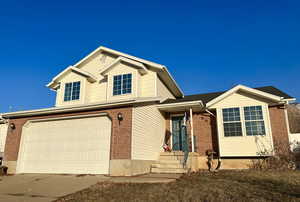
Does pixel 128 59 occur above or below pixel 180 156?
above

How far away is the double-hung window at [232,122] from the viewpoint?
1116 cm

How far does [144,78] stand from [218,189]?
8294 millimetres

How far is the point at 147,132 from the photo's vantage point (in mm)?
10227

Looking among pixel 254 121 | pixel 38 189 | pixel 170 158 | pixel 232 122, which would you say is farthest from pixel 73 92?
pixel 254 121

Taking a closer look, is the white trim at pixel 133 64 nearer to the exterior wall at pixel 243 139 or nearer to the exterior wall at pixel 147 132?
the exterior wall at pixel 147 132

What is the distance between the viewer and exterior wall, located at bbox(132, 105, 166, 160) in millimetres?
9055

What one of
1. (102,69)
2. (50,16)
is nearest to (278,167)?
(102,69)

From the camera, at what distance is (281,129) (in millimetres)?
10711

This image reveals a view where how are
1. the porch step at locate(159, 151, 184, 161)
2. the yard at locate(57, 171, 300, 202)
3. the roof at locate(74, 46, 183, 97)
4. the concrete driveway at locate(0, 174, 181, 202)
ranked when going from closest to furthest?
1. the yard at locate(57, 171, 300, 202)
2. the concrete driveway at locate(0, 174, 181, 202)
3. the porch step at locate(159, 151, 184, 161)
4. the roof at locate(74, 46, 183, 97)

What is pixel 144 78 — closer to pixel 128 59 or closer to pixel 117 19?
pixel 128 59

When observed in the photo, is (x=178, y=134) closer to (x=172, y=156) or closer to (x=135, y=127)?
(x=172, y=156)

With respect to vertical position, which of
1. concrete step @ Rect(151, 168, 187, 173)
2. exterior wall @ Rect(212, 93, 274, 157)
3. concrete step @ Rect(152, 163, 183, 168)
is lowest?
concrete step @ Rect(151, 168, 187, 173)

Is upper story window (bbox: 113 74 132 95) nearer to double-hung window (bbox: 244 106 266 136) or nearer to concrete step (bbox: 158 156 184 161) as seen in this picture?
concrete step (bbox: 158 156 184 161)

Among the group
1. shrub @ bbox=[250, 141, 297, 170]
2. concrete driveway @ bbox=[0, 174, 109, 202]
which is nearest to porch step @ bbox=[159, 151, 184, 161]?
shrub @ bbox=[250, 141, 297, 170]
